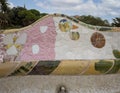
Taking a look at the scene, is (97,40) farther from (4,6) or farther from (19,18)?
(19,18)

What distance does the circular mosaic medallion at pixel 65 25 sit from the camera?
14.8ft

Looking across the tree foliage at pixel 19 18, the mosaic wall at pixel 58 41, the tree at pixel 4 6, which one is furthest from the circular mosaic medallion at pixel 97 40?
the tree at pixel 4 6

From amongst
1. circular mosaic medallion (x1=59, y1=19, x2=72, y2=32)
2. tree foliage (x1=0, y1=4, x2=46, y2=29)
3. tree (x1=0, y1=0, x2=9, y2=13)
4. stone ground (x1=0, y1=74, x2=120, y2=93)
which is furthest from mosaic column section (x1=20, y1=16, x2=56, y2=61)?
tree (x1=0, y1=0, x2=9, y2=13)

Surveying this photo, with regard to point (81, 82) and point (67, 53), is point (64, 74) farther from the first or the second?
point (67, 53)

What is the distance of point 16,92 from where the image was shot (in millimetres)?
2676

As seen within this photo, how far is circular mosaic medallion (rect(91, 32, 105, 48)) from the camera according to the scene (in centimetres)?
456

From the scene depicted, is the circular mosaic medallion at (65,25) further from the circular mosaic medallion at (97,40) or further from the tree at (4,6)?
the tree at (4,6)

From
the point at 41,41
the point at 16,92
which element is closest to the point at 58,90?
the point at 16,92

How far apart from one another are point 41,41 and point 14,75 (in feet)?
6.15

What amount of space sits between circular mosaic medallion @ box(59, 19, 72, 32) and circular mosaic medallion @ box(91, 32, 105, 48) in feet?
1.07

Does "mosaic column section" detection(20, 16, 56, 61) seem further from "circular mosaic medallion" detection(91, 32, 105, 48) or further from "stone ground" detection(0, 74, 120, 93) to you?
"stone ground" detection(0, 74, 120, 93)

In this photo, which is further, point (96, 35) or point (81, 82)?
point (96, 35)

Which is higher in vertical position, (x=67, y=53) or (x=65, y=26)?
(x=65, y=26)

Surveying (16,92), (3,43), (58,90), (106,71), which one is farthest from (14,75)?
(3,43)
